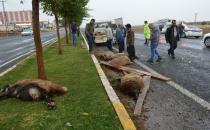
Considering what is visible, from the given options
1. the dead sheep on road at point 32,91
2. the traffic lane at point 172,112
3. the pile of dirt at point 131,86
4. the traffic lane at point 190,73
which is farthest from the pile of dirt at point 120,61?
the dead sheep on road at point 32,91

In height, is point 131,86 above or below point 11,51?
above

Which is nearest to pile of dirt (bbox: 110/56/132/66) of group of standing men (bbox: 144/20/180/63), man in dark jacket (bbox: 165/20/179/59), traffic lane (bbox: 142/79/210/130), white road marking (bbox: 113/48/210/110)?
group of standing men (bbox: 144/20/180/63)

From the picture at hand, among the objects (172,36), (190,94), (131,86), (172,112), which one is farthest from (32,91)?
(172,36)

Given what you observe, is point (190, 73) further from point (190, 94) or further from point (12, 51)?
point (12, 51)

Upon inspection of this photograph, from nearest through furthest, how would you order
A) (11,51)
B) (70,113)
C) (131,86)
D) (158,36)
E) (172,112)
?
1. (70,113)
2. (172,112)
3. (131,86)
4. (158,36)
5. (11,51)

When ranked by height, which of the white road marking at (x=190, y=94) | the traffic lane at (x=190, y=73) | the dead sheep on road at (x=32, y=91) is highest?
the dead sheep on road at (x=32, y=91)

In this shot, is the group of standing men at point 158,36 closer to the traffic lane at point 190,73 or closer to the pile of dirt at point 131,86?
the traffic lane at point 190,73

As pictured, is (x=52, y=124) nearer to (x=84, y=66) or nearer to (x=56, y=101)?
(x=56, y=101)

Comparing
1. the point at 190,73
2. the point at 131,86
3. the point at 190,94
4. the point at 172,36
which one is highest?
the point at 172,36

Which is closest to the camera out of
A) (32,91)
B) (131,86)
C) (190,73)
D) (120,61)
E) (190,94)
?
(32,91)

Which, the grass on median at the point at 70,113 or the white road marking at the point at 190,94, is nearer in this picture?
the grass on median at the point at 70,113

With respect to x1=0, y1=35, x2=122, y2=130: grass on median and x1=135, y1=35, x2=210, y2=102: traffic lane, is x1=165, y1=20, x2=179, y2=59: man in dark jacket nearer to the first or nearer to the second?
x1=135, y1=35, x2=210, y2=102: traffic lane

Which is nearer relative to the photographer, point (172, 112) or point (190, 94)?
point (172, 112)

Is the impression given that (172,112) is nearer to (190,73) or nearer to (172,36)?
(190,73)
